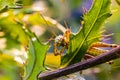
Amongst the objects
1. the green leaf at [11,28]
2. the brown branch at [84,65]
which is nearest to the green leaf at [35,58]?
the brown branch at [84,65]

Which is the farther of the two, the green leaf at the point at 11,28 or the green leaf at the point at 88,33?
the green leaf at the point at 11,28

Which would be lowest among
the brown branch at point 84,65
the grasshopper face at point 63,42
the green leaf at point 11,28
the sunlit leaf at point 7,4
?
the green leaf at point 11,28

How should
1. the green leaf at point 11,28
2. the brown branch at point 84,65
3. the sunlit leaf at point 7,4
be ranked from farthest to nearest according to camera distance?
the green leaf at point 11,28 < the sunlit leaf at point 7,4 < the brown branch at point 84,65

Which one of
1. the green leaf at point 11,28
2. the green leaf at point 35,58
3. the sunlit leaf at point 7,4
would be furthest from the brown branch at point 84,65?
the green leaf at point 11,28

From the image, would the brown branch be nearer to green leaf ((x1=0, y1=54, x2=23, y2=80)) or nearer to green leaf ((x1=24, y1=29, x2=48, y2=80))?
green leaf ((x1=24, y1=29, x2=48, y2=80))

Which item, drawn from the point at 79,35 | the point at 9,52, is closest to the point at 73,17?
the point at 9,52

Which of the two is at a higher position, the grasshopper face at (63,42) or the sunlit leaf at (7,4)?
the sunlit leaf at (7,4)

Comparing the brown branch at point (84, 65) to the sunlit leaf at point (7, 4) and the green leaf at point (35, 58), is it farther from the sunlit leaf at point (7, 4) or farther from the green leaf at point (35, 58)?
the sunlit leaf at point (7, 4)

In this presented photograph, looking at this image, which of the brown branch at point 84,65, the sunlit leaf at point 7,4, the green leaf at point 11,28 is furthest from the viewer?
the green leaf at point 11,28
